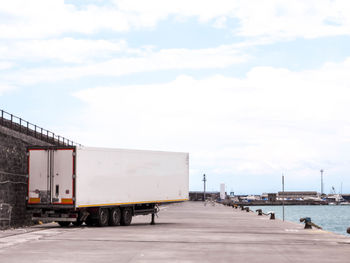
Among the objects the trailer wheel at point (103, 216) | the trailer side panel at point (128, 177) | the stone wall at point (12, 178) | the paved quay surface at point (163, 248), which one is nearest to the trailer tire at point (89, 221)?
the trailer wheel at point (103, 216)

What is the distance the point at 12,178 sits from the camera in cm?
2802

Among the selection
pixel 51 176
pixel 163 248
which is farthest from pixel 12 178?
pixel 163 248

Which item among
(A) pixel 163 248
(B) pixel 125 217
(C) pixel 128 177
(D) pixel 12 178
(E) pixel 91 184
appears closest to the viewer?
(A) pixel 163 248

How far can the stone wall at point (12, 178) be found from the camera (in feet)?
87.8

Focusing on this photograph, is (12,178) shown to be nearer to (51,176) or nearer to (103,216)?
(51,176)

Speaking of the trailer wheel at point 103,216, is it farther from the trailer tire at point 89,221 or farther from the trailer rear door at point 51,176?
the trailer rear door at point 51,176

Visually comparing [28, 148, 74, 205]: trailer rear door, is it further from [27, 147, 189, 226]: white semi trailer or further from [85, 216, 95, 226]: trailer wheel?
[85, 216, 95, 226]: trailer wheel

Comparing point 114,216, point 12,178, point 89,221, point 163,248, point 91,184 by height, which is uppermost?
point 12,178

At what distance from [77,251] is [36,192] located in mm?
10504

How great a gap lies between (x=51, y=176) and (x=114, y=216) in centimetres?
417

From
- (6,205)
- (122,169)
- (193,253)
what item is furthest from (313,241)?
(6,205)

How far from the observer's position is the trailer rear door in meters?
26.0

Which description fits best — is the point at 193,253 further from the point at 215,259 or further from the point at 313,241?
the point at 313,241

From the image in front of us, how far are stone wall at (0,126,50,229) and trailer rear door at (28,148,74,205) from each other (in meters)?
1.16
